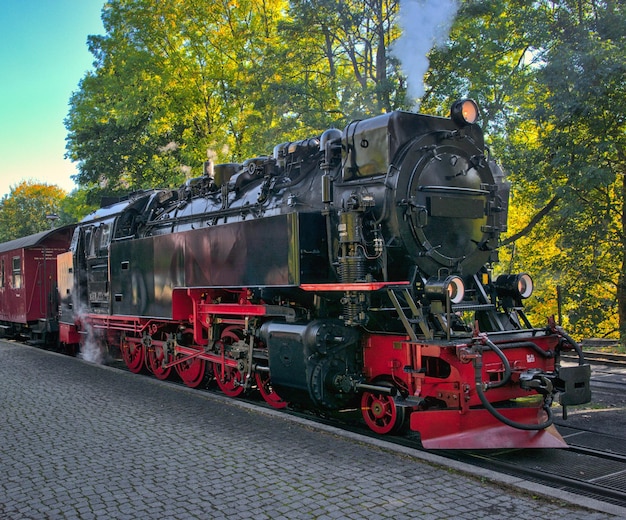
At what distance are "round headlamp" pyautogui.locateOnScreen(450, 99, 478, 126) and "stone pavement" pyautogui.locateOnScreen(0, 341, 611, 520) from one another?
362 cm

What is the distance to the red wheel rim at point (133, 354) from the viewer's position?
1045 centimetres

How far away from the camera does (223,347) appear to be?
8.16 m

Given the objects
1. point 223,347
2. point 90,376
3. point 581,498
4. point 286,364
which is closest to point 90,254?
point 90,376

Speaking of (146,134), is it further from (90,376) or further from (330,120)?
(90,376)

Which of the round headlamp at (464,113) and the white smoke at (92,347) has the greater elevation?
the round headlamp at (464,113)

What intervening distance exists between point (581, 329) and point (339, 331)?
1175 centimetres

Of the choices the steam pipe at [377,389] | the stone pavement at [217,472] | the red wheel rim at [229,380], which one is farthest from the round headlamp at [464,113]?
the red wheel rim at [229,380]

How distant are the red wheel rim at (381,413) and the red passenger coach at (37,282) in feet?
35.5

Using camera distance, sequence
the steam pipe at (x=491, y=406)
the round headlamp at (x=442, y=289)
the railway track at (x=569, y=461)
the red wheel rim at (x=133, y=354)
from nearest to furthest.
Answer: the railway track at (x=569, y=461), the steam pipe at (x=491, y=406), the round headlamp at (x=442, y=289), the red wheel rim at (x=133, y=354)

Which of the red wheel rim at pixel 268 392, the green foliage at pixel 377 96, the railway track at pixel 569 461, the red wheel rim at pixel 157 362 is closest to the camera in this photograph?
the railway track at pixel 569 461

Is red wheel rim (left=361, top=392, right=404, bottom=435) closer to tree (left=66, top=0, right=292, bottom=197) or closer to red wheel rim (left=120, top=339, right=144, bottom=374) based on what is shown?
red wheel rim (left=120, top=339, right=144, bottom=374)

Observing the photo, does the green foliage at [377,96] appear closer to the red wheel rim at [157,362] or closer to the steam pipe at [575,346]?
the steam pipe at [575,346]

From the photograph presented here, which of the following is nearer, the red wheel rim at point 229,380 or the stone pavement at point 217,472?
the stone pavement at point 217,472

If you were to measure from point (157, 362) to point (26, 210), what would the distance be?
43.7m
